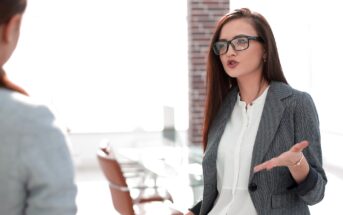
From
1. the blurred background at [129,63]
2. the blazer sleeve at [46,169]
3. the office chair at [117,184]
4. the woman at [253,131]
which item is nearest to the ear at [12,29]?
the blazer sleeve at [46,169]

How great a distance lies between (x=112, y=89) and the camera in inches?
282

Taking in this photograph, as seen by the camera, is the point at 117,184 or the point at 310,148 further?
the point at 117,184

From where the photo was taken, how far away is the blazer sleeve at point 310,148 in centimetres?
155

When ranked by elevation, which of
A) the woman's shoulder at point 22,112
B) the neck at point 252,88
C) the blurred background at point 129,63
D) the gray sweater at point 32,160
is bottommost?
the blurred background at point 129,63

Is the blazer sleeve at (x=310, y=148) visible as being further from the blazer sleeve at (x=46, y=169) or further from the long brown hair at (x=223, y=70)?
the blazer sleeve at (x=46, y=169)

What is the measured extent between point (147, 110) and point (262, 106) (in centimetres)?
554

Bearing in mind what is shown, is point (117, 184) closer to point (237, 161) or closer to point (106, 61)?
point (237, 161)

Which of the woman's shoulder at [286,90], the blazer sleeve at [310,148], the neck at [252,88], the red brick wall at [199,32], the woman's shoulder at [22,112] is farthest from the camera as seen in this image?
the red brick wall at [199,32]

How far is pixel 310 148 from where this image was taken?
1.61 m

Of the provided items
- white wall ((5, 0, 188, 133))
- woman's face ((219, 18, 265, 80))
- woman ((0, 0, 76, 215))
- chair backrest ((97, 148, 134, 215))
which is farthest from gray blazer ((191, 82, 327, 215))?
white wall ((5, 0, 188, 133))

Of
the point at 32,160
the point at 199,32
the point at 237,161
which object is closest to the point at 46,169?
the point at 32,160

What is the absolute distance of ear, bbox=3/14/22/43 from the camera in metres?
0.91

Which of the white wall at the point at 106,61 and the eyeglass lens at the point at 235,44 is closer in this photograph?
the eyeglass lens at the point at 235,44

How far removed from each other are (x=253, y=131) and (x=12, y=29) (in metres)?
0.97
